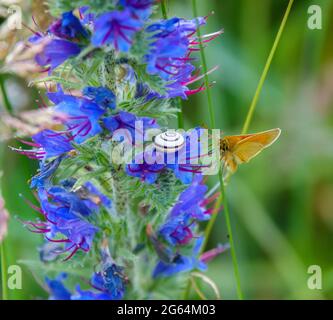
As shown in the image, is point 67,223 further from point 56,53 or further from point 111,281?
point 56,53

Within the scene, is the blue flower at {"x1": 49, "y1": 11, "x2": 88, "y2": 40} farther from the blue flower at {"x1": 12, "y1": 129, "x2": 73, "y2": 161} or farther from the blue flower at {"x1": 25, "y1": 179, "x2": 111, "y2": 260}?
the blue flower at {"x1": 25, "y1": 179, "x2": 111, "y2": 260}

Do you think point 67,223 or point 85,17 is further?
point 67,223

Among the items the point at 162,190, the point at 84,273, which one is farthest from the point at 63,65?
the point at 84,273

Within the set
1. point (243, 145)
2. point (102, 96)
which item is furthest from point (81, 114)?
point (243, 145)

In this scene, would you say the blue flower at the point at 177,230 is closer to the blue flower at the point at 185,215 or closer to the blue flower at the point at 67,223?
the blue flower at the point at 185,215
